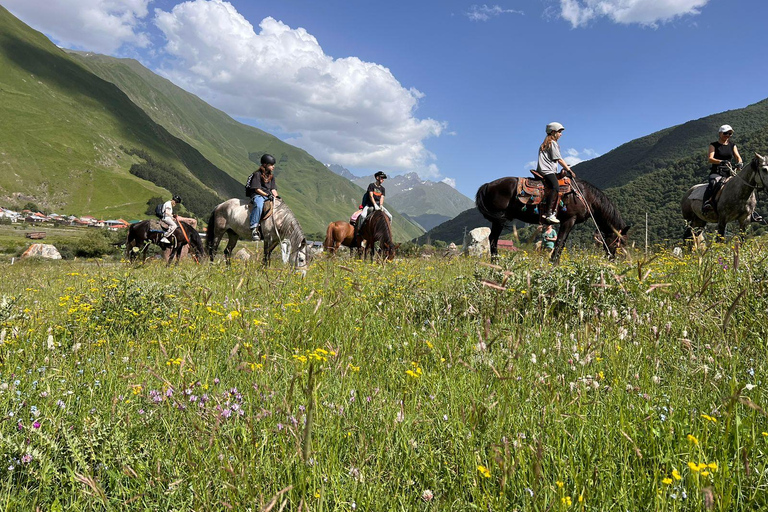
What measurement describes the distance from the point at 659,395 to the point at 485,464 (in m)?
1.27

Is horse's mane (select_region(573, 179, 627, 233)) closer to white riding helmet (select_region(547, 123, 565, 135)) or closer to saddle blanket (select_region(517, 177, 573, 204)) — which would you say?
saddle blanket (select_region(517, 177, 573, 204))

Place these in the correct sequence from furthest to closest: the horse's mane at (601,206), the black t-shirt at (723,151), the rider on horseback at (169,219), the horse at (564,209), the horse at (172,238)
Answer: the horse at (172,238)
the rider on horseback at (169,219)
the black t-shirt at (723,151)
the horse's mane at (601,206)
the horse at (564,209)

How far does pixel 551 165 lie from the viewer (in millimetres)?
11695

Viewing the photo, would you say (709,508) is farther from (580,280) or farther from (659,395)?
(580,280)

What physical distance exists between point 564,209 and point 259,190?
9.48 metres

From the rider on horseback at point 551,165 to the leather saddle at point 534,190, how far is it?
8.8 inches

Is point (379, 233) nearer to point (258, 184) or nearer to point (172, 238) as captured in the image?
point (258, 184)

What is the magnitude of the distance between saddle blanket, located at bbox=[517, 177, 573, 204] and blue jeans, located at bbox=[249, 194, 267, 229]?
26.6 feet

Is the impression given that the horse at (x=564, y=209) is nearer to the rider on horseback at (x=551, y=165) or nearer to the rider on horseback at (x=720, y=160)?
the rider on horseback at (x=551, y=165)

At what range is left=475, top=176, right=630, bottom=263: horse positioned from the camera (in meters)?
12.3

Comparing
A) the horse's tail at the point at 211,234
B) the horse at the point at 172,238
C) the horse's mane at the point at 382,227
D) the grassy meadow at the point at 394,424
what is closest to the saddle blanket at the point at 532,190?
the horse's mane at the point at 382,227

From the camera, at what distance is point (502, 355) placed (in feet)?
10.1

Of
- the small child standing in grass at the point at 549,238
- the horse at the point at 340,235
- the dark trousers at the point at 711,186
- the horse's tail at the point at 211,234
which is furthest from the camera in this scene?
the horse at the point at 340,235

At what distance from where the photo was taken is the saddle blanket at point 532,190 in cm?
1210
